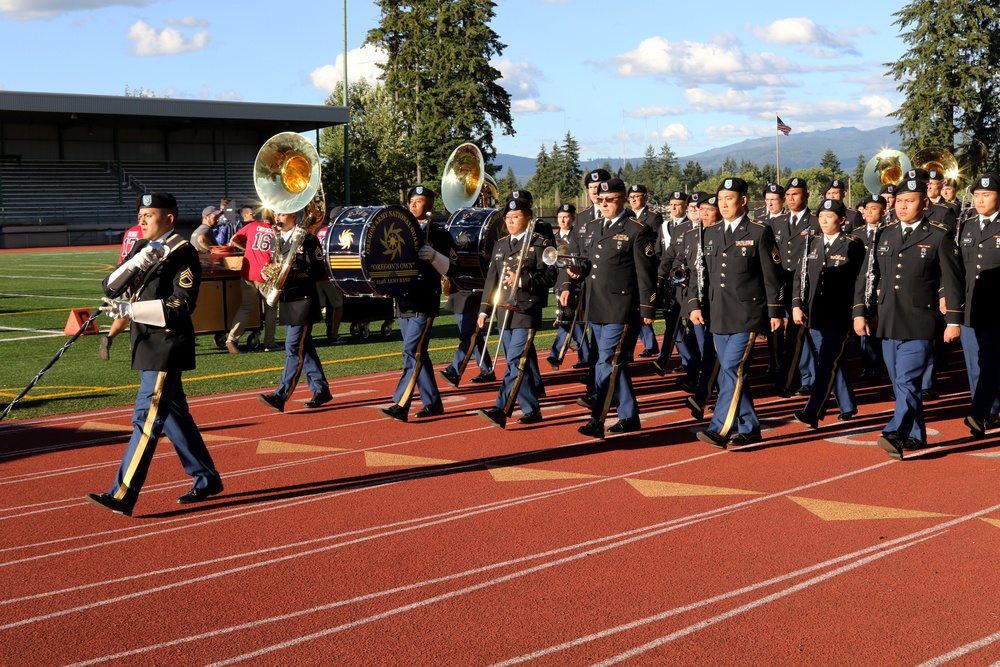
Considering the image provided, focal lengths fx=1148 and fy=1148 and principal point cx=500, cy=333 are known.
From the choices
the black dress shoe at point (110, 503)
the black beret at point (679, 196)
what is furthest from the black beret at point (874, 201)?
the black dress shoe at point (110, 503)

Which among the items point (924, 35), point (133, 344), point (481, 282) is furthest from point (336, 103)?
point (133, 344)

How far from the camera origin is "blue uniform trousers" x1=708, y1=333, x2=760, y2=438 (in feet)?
28.1

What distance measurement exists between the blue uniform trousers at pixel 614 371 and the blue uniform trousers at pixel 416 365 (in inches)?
61.5

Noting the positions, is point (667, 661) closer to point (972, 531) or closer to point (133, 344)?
point (972, 531)

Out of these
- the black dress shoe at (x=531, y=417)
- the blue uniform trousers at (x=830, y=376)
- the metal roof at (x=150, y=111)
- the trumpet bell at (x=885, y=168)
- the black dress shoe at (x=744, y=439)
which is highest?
the metal roof at (x=150, y=111)

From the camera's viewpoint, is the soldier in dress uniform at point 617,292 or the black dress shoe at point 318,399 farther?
the black dress shoe at point 318,399

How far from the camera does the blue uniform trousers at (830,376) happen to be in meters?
9.34

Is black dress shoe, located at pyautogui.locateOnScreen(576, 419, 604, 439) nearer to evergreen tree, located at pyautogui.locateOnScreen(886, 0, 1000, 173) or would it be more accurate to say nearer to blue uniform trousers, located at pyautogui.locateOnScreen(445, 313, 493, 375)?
blue uniform trousers, located at pyautogui.locateOnScreen(445, 313, 493, 375)

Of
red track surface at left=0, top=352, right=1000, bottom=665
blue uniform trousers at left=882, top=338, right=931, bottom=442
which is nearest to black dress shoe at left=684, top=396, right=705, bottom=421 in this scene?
red track surface at left=0, top=352, right=1000, bottom=665

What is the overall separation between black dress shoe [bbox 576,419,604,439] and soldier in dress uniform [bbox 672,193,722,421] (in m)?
1.08

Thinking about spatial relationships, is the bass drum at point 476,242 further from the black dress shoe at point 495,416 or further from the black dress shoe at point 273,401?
the black dress shoe at point 495,416

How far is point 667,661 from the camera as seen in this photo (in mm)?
4508

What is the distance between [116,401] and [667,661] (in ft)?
25.6

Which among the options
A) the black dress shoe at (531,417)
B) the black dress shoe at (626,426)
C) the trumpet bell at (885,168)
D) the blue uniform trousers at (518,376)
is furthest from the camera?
the trumpet bell at (885,168)
